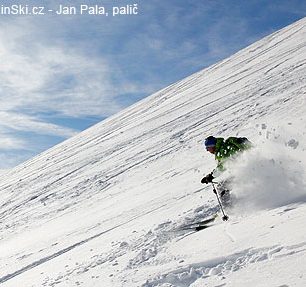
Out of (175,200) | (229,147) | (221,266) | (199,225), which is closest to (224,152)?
(229,147)

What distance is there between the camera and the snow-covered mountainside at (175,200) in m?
5.73

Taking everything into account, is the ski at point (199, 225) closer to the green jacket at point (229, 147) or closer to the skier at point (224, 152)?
the skier at point (224, 152)

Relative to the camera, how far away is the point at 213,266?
553 centimetres

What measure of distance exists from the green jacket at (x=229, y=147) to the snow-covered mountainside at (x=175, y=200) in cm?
17

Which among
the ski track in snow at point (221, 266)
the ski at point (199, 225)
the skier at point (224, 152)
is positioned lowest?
the ski track in snow at point (221, 266)

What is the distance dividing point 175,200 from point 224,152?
2784 mm

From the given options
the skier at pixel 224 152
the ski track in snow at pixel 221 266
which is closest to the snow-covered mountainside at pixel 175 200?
the ski track in snow at pixel 221 266

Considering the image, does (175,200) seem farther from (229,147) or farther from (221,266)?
(221,266)

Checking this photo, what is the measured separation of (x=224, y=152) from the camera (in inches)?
332

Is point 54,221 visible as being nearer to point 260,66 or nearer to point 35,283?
point 35,283

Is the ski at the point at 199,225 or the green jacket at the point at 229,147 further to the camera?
the green jacket at the point at 229,147

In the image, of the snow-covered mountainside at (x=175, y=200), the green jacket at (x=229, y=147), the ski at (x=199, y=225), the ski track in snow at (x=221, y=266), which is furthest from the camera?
the green jacket at (x=229, y=147)

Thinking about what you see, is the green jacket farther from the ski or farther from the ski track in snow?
the ski track in snow

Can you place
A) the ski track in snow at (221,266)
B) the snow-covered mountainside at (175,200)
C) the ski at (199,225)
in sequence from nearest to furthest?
the ski track in snow at (221,266)
the snow-covered mountainside at (175,200)
the ski at (199,225)
